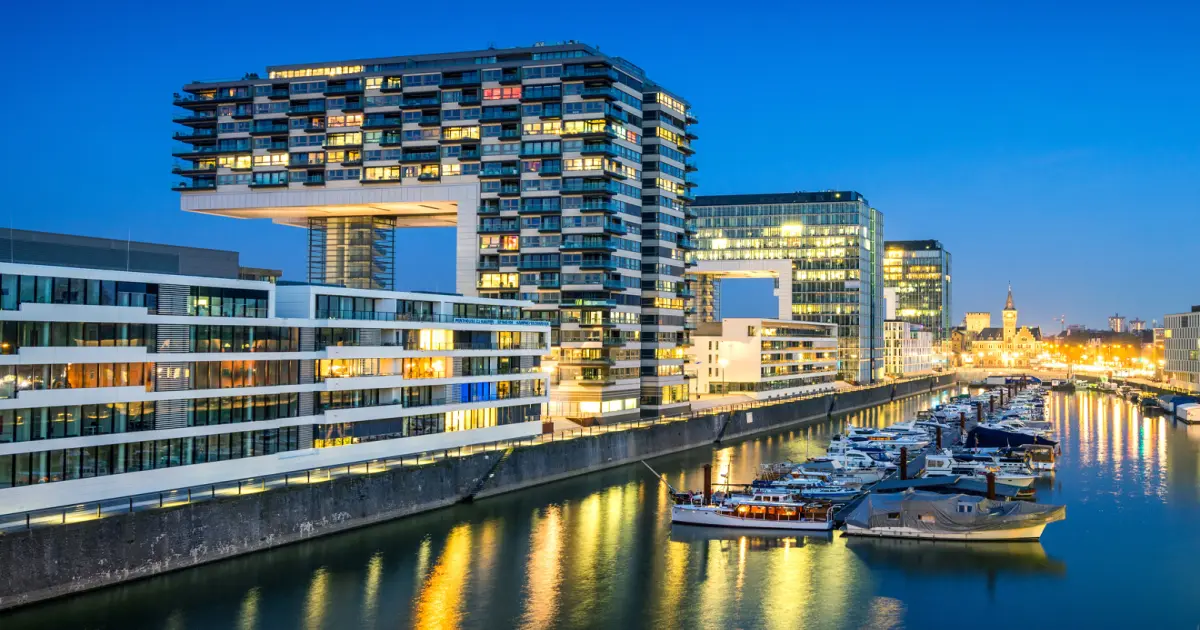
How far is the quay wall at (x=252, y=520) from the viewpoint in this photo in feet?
169

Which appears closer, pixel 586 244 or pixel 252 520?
pixel 252 520

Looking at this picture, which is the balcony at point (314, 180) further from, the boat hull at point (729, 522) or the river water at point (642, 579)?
the boat hull at point (729, 522)

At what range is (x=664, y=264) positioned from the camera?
454 feet

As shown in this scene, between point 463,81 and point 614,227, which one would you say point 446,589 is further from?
point 463,81

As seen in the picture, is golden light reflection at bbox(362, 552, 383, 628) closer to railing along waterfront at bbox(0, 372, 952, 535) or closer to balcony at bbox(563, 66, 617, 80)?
railing along waterfront at bbox(0, 372, 952, 535)

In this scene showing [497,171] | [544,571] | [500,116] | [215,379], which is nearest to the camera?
[544,571]

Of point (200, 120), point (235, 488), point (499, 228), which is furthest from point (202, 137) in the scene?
point (235, 488)

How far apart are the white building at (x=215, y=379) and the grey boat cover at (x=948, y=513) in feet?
114

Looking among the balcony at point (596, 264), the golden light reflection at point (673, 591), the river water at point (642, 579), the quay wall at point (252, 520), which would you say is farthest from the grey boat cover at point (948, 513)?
the balcony at point (596, 264)

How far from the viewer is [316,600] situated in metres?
55.9

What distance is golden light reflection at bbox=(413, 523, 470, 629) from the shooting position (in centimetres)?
5350

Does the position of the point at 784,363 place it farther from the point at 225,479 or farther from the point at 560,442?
the point at 225,479

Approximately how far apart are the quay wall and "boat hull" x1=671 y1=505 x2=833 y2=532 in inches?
649

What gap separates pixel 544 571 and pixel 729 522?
19250 millimetres
